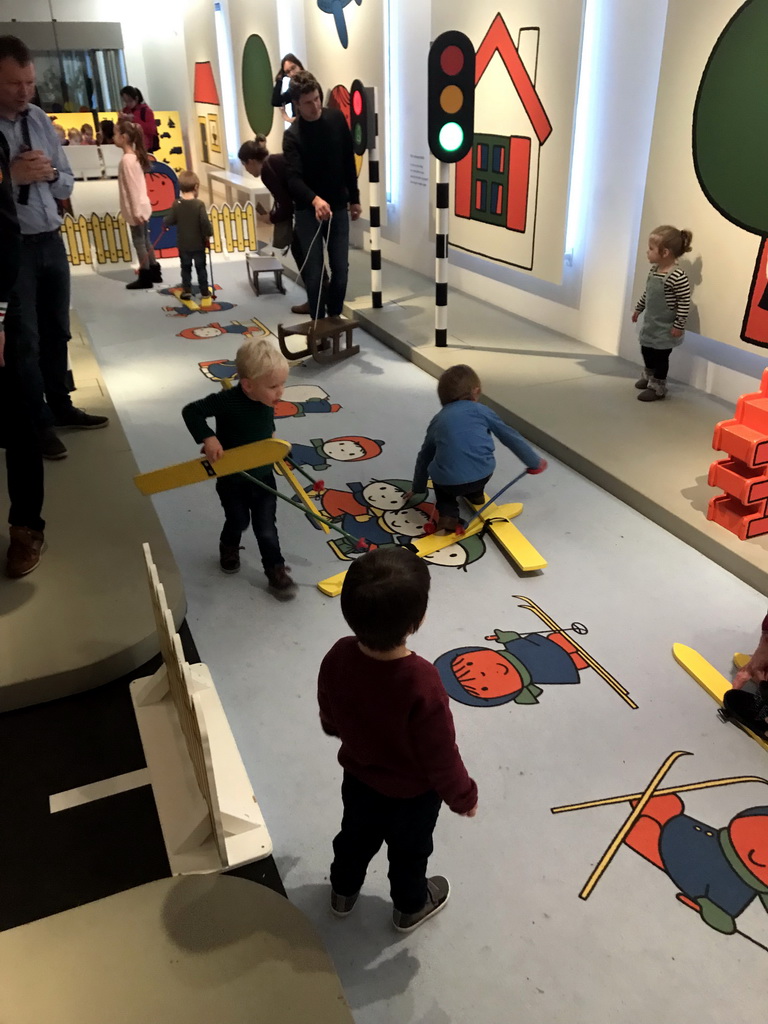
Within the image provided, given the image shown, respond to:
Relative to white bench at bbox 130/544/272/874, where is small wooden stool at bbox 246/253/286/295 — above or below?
above

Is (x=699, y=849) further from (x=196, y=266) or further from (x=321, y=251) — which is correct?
(x=196, y=266)

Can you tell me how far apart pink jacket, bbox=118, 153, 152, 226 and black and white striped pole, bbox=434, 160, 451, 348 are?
3.09 meters

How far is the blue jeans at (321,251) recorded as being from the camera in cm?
529

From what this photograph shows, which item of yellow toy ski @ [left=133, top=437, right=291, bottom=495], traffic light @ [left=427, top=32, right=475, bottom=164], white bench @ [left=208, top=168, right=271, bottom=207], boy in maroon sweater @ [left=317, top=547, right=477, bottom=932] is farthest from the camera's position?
white bench @ [left=208, top=168, right=271, bottom=207]

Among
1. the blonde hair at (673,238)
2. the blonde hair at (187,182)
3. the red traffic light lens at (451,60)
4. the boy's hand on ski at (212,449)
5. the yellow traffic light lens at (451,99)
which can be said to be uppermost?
the red traffic light lens at (451,60)

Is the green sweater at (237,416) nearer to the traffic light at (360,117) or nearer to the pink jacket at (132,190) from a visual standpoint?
the traffic light at (360,117)

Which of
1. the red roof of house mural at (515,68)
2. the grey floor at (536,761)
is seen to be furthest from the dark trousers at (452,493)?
the red roof of house mural at (515,68)

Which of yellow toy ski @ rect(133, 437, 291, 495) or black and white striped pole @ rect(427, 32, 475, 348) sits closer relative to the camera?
yellow toy ski @ rect(133, 437, 291, 495)

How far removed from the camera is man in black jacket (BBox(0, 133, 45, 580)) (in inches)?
100

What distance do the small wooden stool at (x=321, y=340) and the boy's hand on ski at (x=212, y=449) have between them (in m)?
2.84

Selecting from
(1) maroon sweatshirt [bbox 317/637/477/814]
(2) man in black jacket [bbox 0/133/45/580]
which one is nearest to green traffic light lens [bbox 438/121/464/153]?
(2) man in black jacket [bbox 0/133/45/580]

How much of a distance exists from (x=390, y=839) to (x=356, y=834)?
0.08m

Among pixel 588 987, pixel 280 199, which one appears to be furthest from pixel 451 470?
pixel 280 199

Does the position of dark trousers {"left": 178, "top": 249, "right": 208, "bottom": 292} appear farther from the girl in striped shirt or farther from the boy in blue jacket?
the boy in blue jacket
